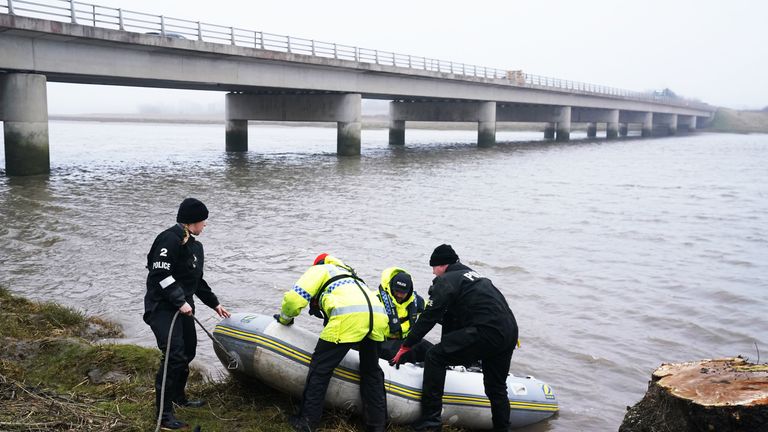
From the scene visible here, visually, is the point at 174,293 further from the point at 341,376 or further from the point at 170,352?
the point at 341,376

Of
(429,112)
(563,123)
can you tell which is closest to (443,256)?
(429,112)

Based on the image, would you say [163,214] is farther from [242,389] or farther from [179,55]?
[179,55]

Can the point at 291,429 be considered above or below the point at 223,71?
below

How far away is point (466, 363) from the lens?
245 inches

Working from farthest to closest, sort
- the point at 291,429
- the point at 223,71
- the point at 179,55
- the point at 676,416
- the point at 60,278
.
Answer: the point at 223,71
the point at 179,55
the point at 60,278
the point at 291,429
the point at 676,416

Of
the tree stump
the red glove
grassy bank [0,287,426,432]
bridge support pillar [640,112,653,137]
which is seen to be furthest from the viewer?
bridge support pillar [640,112,653,137]

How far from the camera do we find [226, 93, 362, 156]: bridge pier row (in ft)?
142

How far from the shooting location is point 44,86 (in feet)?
87.5

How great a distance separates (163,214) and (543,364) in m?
13.1

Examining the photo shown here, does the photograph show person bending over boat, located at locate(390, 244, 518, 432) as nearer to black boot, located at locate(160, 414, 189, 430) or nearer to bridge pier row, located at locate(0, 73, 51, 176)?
black boot, located at locate(160, 414, 189, 430)

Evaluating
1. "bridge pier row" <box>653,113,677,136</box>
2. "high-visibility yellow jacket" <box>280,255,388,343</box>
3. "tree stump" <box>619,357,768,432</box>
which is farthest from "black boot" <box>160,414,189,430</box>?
"bridge pier row" <box>653,113,677,136</box>

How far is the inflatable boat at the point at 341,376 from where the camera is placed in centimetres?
614

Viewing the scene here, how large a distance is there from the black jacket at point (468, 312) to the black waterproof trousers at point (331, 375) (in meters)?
0.46

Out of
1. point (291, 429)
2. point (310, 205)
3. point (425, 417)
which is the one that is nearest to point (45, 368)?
point (291, 429)
